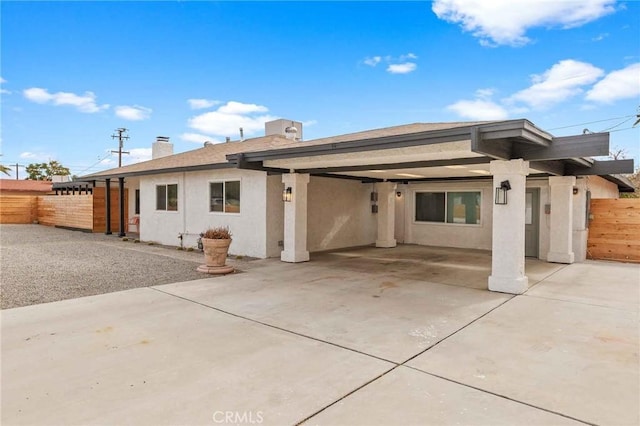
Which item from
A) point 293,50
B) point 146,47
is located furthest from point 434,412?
point 146,47

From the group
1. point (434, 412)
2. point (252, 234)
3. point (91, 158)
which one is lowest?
point (434, 412)

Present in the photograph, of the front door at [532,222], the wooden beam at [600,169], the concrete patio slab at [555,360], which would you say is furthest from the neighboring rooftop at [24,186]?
the concrete patio slab at [555,360]

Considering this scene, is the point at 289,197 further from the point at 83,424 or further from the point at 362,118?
the point at 362,118

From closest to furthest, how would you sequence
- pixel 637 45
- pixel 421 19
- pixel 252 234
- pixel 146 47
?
pixel 252 234
pixel 421 19
pixel 146 47
pixel 637 45

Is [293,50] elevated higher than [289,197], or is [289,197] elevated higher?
[293,50]

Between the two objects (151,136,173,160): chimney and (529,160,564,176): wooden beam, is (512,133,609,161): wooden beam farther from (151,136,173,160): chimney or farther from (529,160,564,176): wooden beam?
(151,136,173,160): chimney

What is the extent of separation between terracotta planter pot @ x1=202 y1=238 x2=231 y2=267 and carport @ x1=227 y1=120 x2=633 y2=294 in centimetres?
207

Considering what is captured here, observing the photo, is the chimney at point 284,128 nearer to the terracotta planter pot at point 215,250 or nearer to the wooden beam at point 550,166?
the terracotta planter pot at point 215,250

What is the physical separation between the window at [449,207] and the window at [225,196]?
6.95 metres

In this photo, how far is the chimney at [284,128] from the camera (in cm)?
1388

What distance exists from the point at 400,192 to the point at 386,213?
1.55 metres

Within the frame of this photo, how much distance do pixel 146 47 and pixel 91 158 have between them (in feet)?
110

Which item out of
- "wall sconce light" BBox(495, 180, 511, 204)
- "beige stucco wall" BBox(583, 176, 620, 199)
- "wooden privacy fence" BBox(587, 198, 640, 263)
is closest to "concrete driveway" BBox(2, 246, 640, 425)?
"wall sconce light" BBox(495, 180, 511, 204)

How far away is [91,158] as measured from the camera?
4347 centimetres
